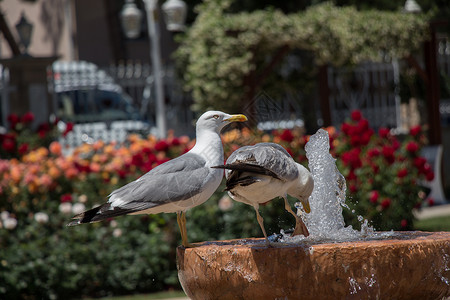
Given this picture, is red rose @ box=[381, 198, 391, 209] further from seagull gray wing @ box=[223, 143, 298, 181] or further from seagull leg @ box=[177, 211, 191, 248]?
seagull gray wing @ box=[223, 143, 298, 181]

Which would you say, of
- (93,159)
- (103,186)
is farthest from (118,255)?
(93,159)

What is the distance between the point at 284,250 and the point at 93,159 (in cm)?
429

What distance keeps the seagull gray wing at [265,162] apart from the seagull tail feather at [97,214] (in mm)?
558

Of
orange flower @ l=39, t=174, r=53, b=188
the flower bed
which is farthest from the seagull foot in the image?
orange flower @ l=39, t=174, r=53, b=188

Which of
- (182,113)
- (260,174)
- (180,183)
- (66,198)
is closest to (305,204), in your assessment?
(260,174)

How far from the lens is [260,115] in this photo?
12.5 feet

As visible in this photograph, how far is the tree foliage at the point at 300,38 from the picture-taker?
34.6ft

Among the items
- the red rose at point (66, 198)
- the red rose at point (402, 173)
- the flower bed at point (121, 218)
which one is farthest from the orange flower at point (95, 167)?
Result: the red rose at point (402, 173)

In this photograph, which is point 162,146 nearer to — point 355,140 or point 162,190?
point 355,140

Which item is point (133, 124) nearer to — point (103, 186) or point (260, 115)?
point (103, 186)

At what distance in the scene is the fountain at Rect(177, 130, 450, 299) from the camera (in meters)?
3.18

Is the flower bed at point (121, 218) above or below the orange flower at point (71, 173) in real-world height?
below

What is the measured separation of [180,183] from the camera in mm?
3482

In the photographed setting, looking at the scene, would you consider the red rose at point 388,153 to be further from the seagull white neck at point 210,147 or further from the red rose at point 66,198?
the seagull white neck at point 210,147
